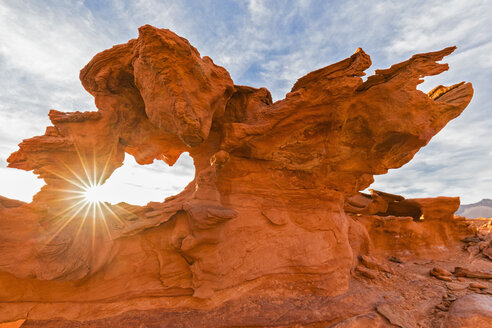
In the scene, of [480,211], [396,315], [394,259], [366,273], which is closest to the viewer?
[396,315]

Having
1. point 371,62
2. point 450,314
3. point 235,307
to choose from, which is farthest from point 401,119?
point 235,307

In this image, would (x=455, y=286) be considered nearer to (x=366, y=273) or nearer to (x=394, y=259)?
(x=366, y=273)

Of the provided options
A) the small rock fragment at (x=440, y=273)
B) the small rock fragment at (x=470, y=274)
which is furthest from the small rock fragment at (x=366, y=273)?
the small rock fragment at (x=470, y=274)

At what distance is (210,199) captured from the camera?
614 cm

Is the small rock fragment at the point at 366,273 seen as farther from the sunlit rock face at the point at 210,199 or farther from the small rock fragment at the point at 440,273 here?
the small rock fragment at the point at 440,273

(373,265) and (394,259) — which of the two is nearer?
(373,265)

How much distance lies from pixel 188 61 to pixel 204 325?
6.08 metres

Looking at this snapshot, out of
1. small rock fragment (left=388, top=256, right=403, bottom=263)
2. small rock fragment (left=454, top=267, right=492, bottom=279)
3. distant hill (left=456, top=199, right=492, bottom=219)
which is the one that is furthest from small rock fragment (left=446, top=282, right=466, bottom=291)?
distant hill (left=456, top=199, right=492, bottom=219)

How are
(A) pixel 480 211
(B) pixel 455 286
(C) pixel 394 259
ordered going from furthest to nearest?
(A) pixel 480 211 < (C) pixel 394 259 < (B) pixel 455 286

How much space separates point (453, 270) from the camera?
9.31 metres

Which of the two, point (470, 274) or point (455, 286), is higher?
point (470, 274)

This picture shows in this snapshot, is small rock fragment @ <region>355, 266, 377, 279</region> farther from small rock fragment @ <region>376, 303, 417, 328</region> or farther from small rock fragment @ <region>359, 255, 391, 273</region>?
small rock fragment @ <region>376, 303, 417, 328</region>

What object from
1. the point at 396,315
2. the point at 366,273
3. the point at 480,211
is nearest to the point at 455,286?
the point at 366,273

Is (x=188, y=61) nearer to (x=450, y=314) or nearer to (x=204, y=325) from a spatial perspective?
(x=204, y=325)
